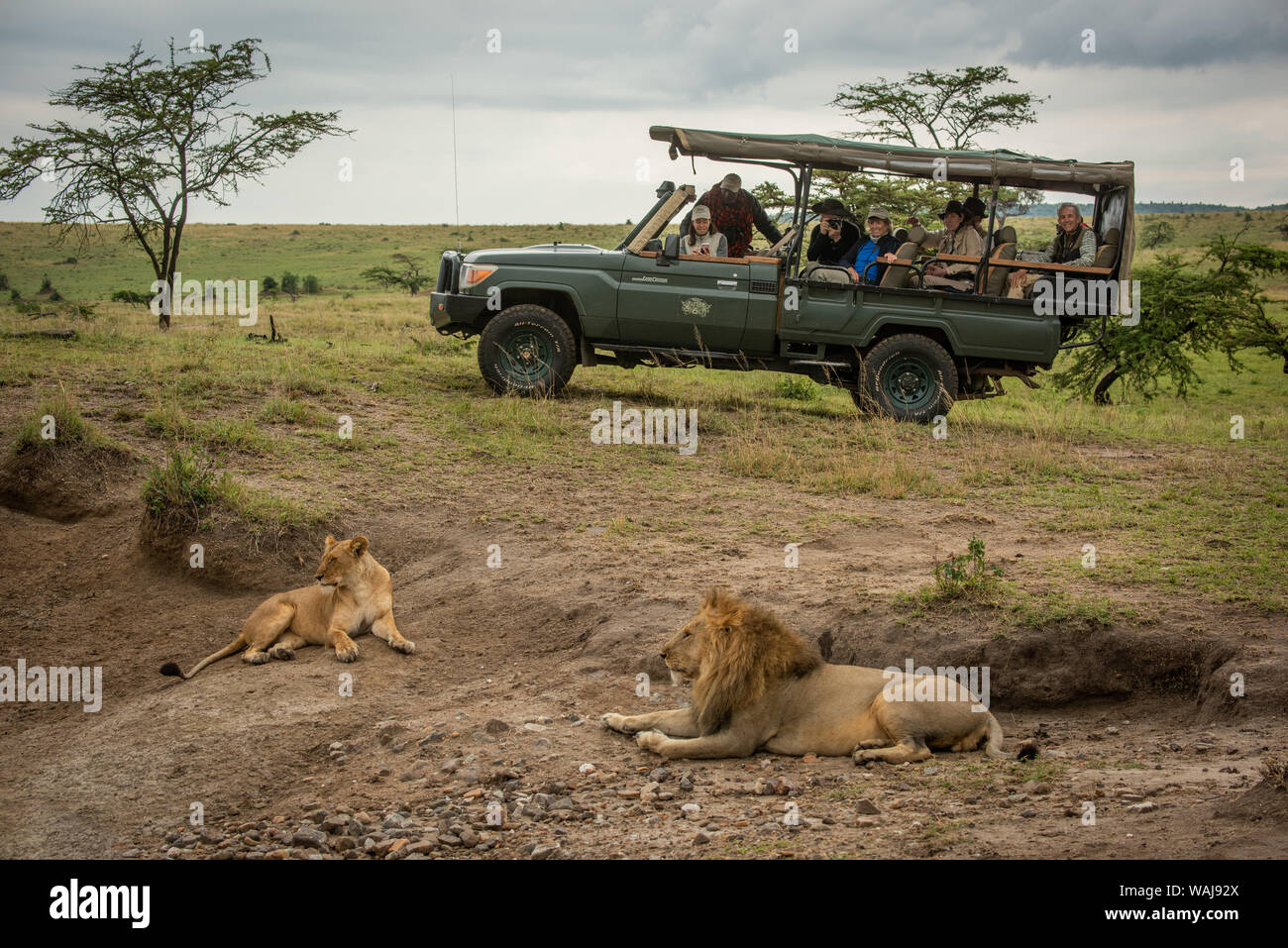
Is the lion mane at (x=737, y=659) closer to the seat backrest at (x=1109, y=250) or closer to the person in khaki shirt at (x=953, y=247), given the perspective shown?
the person in khaki shirt at (x=953, y=247)

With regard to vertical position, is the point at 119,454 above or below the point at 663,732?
above

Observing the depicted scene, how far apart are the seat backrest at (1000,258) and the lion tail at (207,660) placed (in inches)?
304

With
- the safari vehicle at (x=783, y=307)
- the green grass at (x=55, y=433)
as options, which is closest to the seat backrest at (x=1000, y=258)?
the safari vehicle at (x=783, y=307)

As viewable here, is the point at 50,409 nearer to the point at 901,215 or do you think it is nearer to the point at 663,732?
the point at 663,732

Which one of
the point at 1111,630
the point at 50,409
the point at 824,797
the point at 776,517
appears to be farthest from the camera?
the point at 50,409

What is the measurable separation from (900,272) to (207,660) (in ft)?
24.7

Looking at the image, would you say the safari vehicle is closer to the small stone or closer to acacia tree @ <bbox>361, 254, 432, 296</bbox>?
the small stone

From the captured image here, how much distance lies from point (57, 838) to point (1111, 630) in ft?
16.6

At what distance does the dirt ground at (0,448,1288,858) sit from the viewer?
4234mm

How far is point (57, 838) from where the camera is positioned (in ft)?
15.8

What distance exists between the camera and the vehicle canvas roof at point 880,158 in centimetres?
1060

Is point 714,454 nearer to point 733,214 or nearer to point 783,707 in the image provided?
point 733,214

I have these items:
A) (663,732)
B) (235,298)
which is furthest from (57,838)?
(235,298)

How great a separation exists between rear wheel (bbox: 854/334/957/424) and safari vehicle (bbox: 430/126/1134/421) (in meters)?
0.01
